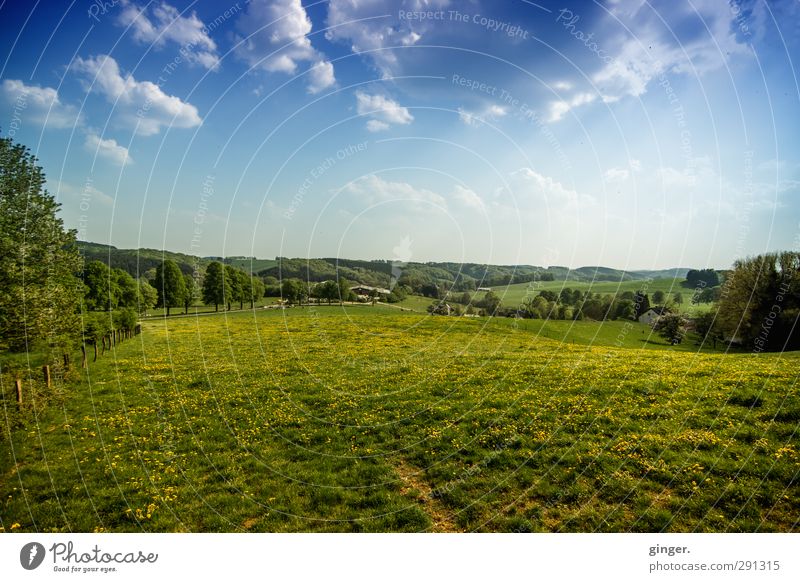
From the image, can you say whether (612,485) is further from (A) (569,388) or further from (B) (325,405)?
(B) (325,405)

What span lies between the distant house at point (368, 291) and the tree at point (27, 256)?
39.0m

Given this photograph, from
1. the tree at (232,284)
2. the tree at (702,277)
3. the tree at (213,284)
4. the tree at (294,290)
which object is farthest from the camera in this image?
the tree at (702,277)

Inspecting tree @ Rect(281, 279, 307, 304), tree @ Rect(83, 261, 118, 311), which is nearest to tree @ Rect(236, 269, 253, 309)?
tree @ Rect(281, 279, 307, 304)

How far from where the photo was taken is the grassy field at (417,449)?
9.02m

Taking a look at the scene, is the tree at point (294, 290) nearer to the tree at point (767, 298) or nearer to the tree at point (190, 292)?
the tree at point (190, 292)

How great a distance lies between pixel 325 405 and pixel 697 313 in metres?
68.1

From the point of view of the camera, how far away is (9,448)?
42.3ft

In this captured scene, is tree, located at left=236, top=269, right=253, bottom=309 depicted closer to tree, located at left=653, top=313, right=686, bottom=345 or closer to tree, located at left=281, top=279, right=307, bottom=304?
tree, located at left=281, top=279, right=307, bottom=304

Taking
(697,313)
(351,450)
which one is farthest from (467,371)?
(697,313)

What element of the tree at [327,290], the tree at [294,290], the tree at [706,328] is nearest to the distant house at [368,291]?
the tree at [327,290]

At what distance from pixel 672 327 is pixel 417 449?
59.1 meters

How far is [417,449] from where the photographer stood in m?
12.6

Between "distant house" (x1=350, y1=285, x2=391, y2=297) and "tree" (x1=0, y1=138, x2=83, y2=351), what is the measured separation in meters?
39.0
